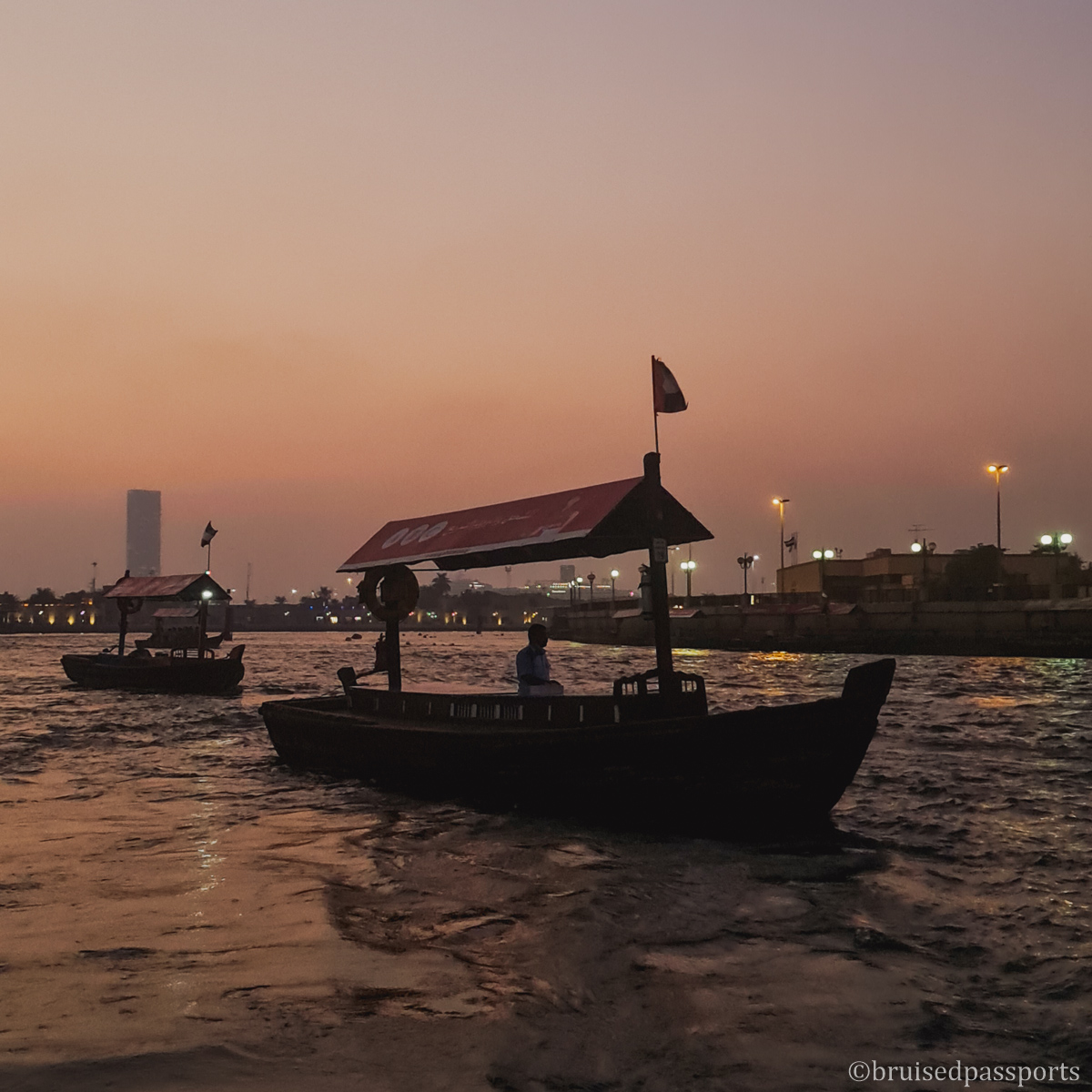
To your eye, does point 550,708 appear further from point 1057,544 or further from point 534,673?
point 1057,544

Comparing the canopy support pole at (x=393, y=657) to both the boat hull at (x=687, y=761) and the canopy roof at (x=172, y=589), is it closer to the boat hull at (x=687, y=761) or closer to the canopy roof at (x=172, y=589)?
the boat hull at (x=687, y=761)

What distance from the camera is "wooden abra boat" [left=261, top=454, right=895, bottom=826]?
12.0 m

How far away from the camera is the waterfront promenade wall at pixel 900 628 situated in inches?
2375

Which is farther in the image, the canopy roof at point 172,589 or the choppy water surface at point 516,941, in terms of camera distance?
the canopy roof at point 172,589

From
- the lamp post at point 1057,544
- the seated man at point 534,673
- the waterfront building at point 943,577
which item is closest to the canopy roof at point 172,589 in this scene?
the seated man at point 534,673

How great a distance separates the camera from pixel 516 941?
327 inches

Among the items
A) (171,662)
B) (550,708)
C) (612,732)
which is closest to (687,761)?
(612,732)

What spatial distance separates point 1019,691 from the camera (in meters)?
35.7

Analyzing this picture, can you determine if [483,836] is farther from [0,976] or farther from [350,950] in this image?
[0,976]

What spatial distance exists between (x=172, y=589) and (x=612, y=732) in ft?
97.5

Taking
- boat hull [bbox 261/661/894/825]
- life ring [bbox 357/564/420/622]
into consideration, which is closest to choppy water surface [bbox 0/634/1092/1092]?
boat hull [bbox 261/661/894/825]

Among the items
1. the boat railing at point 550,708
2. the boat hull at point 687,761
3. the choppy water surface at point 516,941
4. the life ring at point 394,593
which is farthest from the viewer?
the life ring at point 394,593

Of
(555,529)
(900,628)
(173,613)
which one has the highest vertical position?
(555,529)

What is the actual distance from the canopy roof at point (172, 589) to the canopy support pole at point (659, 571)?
2509 cm
